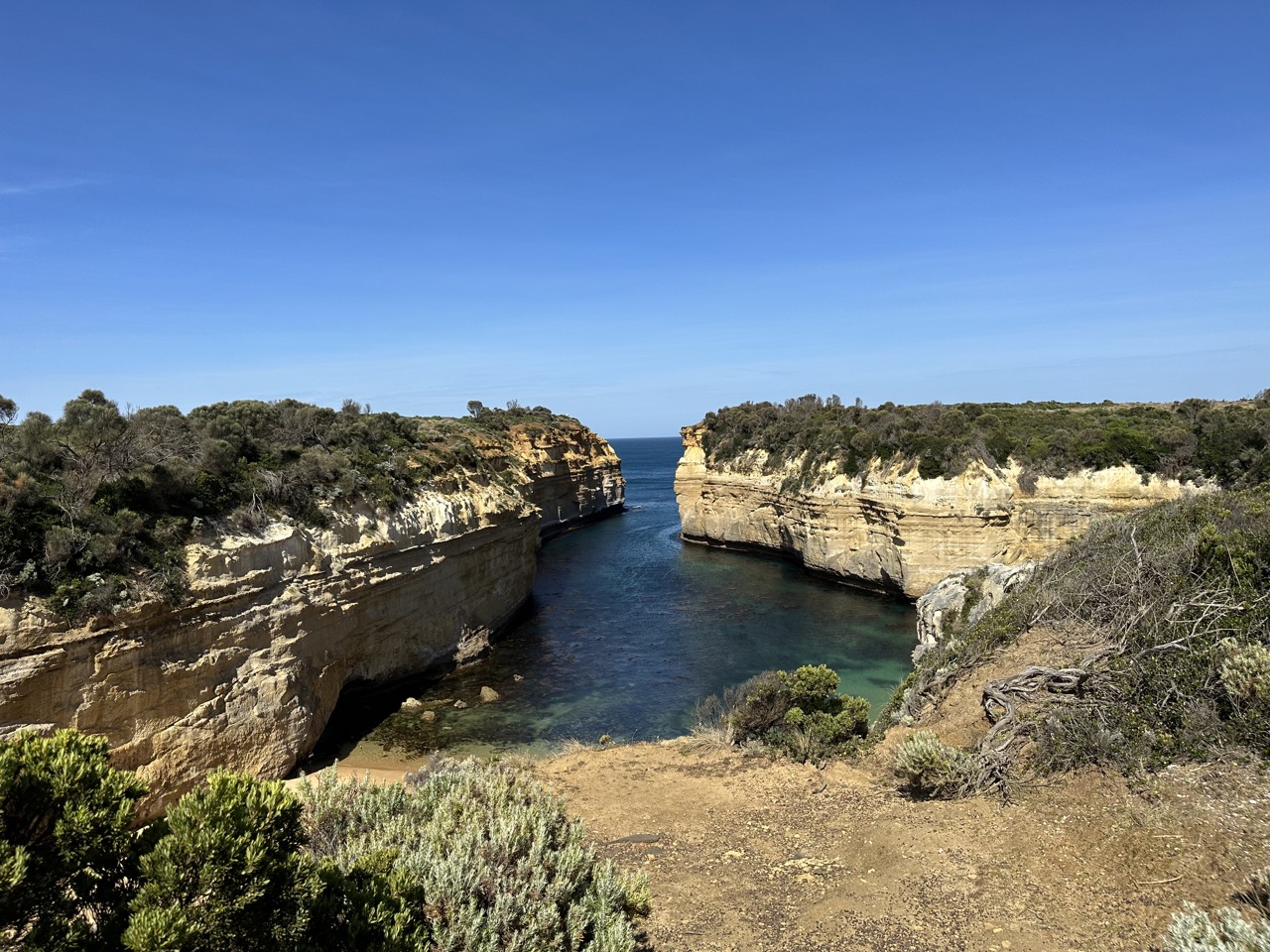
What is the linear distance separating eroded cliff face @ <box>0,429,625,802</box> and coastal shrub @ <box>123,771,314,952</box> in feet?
29.1

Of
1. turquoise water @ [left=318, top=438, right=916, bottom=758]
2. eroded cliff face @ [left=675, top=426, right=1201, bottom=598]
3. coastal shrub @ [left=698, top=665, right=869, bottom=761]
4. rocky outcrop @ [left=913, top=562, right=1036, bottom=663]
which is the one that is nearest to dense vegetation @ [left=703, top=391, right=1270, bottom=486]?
eroded cliff face @ [left=675, top=426, right=1201, bottom=598]

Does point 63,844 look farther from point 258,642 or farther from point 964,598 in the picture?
point 964,598

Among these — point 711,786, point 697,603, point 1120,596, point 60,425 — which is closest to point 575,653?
point 697,603

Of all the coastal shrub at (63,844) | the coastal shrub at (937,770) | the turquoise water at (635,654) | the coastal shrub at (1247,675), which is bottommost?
the turquoise water at (635,654)

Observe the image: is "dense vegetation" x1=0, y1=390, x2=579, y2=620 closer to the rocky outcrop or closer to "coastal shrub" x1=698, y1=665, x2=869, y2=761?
"coastal shrub" x1=698, y1=665, x2=869, y2=761

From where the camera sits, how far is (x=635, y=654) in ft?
72.9

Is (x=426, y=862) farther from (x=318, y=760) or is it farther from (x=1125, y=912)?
(x=318, y=760)

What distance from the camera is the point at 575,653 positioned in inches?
883

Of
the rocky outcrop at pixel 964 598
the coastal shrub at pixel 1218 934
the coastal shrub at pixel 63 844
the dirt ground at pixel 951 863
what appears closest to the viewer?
the coastal shrub at pixel 63 844

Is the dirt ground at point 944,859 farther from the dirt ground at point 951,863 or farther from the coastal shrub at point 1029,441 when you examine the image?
the coastal shrub at point 1029,441

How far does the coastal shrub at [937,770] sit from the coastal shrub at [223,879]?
6.91 m

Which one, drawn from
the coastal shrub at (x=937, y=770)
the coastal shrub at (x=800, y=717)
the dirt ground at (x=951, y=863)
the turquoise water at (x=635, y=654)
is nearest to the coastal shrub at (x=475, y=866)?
the dirt ground at (x=951, y=863)

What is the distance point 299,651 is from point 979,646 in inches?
525

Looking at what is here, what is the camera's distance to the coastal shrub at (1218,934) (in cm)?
402
